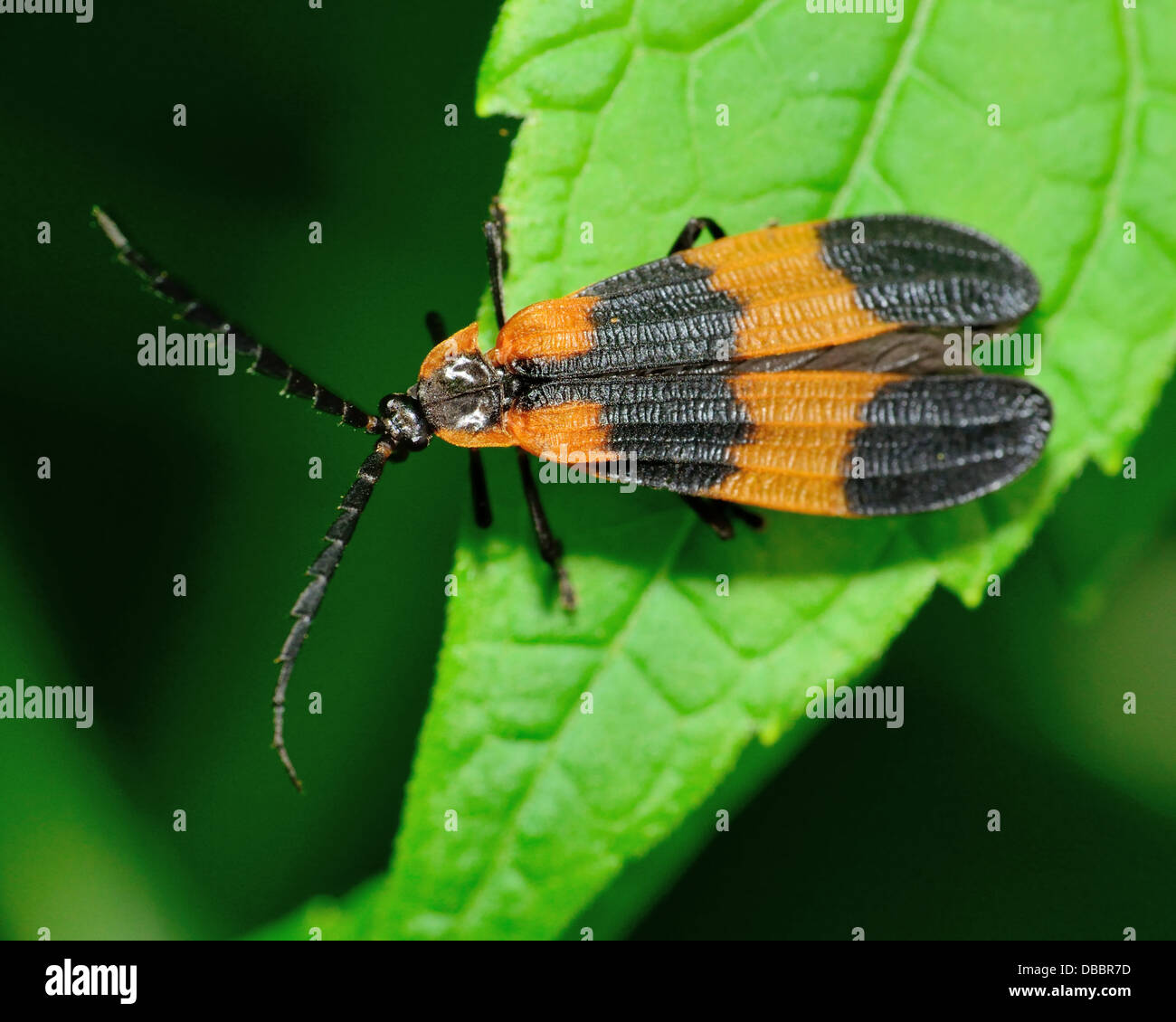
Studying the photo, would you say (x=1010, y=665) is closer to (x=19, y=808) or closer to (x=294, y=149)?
(x=294, y=149)

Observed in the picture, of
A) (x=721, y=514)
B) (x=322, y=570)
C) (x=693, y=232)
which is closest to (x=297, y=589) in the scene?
(x=322, y=570)

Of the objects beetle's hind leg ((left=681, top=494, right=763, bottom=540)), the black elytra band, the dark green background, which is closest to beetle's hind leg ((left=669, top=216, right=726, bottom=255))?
→ the black elytra band

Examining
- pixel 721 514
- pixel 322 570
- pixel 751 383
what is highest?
pixel 751 383

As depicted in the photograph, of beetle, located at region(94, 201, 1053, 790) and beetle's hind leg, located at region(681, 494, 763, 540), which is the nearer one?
beetle, located at region(94, 201, 1053, 790)

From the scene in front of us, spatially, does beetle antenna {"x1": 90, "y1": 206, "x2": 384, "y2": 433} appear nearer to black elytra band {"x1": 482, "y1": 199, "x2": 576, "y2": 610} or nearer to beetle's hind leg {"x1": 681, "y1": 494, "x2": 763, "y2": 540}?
black elytra band {"x1": 482, "y1": 199, "x2": 576, "y2": 610}

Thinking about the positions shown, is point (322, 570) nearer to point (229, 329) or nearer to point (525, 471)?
point (525, 471)

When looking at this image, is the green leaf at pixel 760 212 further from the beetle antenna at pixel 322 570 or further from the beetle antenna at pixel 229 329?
the beetle antenna at pixel 229 329
